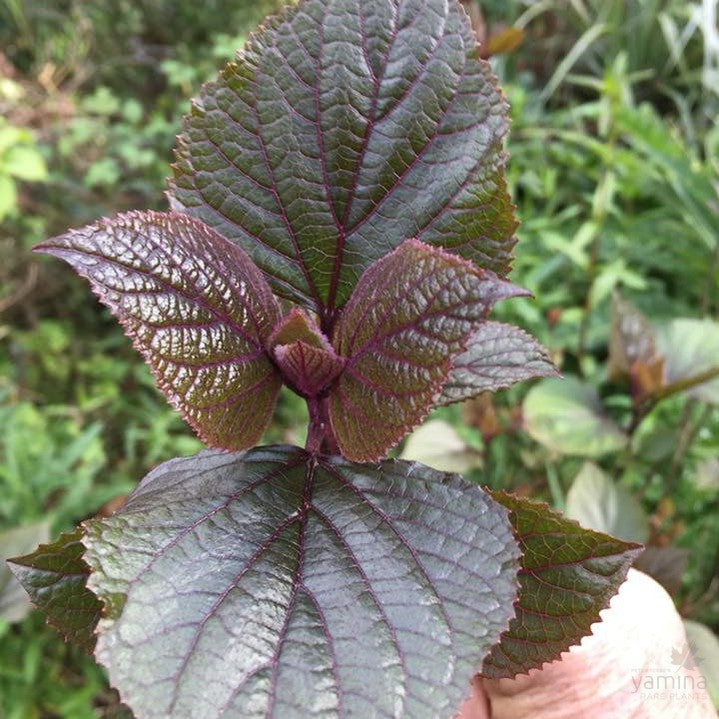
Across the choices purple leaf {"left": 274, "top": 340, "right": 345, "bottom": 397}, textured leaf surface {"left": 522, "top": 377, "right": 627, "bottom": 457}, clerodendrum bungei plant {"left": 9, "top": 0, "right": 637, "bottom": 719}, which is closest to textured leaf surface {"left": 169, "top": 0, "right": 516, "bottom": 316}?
clerodendrum bungei plant {"left": 9, "top": 0, "right": 637, "bottom": 719}

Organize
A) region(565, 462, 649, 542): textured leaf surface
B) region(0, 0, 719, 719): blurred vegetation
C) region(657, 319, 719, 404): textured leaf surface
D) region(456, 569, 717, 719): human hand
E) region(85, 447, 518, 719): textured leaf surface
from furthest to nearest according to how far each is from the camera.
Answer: region(0, 0, 719, 719): blurred vegetation → region(657, 319, 719, 404): textured leaf surface → region(565, 462, 649, 542): textured leaf surface → region(456, 569, 717, 719): human hand → region(85, 447, 518, 719): textured leaf surface

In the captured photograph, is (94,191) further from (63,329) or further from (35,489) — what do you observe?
(35,489)

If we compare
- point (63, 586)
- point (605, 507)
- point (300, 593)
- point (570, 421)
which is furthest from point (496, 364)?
point (570, 421)

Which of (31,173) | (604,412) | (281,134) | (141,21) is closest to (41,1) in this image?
(141,21)

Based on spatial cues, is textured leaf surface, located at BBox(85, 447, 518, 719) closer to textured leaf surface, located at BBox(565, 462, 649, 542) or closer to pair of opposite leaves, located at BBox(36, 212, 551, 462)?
pair of opposite leaves, located at BBox(36, 212, 551, 462)

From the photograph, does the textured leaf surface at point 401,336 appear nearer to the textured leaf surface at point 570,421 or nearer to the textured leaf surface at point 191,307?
the textured leaf surface at point 191,307

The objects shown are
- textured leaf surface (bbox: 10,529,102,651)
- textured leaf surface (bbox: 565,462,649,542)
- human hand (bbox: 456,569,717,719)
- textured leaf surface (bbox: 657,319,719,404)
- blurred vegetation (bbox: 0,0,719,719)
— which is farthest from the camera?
blurred vegetation (bbox: 0,0,719,719)

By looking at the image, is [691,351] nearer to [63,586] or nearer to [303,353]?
[303,353]
